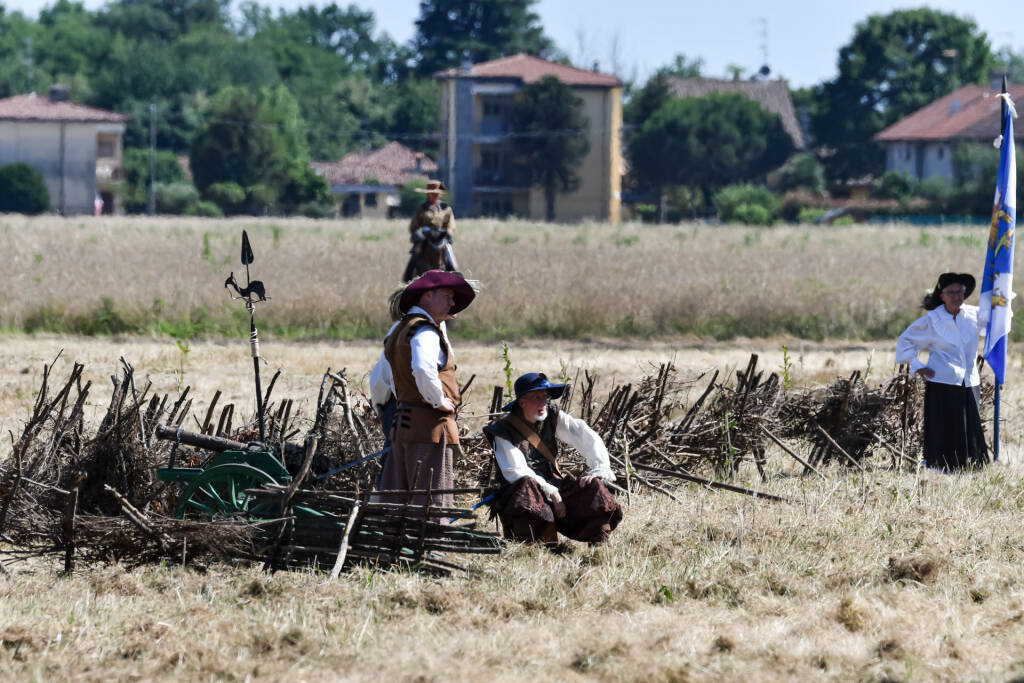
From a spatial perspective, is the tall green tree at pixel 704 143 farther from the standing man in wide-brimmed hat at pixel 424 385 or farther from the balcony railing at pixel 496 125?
the standing man in wide-brimmed hat at pixel 424 385

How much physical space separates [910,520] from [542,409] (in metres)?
2.05

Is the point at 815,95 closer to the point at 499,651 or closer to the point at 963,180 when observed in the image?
the point at 963,180

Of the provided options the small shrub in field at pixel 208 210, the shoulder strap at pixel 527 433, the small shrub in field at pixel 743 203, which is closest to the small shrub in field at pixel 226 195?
the small shrub in field at pixel 208 210

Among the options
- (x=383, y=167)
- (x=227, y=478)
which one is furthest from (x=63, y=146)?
(x=227, y=478)

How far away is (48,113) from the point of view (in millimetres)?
71688

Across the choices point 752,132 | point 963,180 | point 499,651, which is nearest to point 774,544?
point 499,651

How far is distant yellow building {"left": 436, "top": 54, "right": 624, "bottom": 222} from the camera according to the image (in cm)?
7000

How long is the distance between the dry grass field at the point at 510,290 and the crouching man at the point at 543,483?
1056 centimetres

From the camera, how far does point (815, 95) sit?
8144 cm

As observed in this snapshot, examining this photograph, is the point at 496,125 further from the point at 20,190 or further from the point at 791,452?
the point at 791,452

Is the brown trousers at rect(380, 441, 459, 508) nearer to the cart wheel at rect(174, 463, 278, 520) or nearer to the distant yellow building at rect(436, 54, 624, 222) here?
the cart wheel at rect(174, 463, 278, 520)

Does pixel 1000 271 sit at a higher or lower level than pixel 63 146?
lower

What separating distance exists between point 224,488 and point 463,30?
280ft

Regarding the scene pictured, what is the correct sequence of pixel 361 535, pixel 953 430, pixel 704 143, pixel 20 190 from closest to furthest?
pixel 361 535 → pixel 953 430 → pixel 20 190 → pixel 704 143
